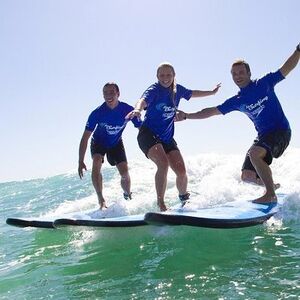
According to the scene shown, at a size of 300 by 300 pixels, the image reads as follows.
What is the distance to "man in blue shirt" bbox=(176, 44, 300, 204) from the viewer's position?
17.6 feet

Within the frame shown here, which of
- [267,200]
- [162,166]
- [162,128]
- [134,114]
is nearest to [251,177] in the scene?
[267,200]

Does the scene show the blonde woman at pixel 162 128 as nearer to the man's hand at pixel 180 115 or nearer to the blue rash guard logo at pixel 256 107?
the man's hand at pixel 180 115

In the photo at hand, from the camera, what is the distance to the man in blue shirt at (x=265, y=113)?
5.36 meters

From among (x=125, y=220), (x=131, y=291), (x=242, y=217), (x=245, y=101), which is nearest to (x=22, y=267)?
(x=125, y=220)

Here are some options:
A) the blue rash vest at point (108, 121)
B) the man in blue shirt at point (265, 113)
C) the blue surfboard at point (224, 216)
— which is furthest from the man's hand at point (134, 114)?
the blue rash vest at point (108, 121)

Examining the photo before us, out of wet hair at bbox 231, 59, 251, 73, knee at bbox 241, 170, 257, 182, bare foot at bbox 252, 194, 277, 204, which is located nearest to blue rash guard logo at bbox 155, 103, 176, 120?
wet hair at bbox 231, 59, 251, 73

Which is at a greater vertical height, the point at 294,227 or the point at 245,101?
the point at 245,101

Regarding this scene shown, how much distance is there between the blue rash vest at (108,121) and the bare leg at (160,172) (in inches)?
47.8

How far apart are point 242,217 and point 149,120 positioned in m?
2.18

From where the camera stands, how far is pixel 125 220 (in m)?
4.80

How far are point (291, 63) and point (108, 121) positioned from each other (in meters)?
3.04

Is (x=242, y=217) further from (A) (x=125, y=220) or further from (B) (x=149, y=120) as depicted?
(B) (x=149, y=120)

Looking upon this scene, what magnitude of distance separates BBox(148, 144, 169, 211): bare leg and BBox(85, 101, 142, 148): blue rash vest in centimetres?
121

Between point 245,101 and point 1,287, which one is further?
point 245,101
